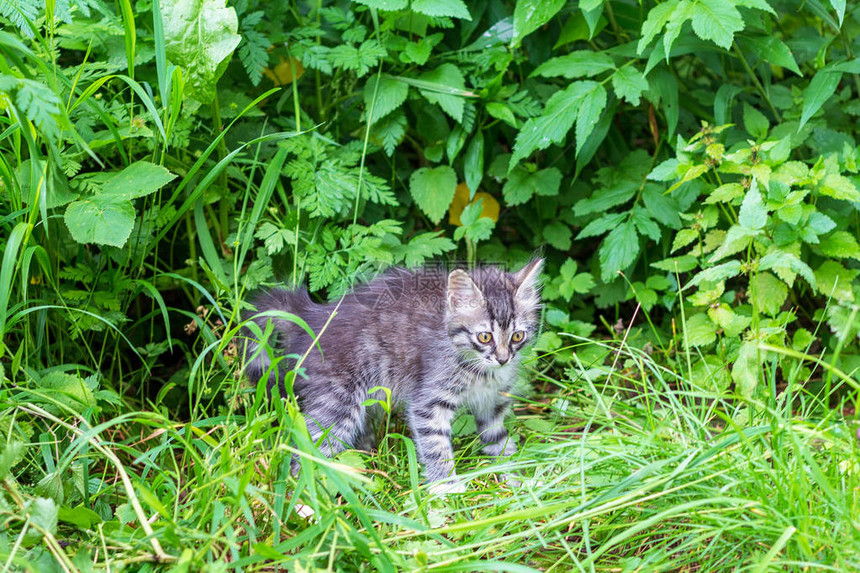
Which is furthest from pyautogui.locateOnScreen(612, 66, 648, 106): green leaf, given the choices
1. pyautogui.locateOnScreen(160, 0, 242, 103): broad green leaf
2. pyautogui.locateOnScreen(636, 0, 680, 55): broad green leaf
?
pyautogui.locateOnScreen(160, 0, 242, 103): broad green leaf

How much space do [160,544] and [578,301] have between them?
2.60 meters

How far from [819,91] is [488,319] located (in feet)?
5.82

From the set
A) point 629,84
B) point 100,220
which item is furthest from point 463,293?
point 100,220

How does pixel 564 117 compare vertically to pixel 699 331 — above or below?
above

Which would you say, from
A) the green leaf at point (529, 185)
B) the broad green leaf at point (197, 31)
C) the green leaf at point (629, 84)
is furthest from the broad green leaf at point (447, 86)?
the broad green leaf at point (197, 31)

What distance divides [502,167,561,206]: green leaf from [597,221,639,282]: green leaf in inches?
16.5

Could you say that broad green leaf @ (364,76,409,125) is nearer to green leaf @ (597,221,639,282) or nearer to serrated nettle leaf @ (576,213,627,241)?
serrated nettle leaf @ (576,213,627,241)

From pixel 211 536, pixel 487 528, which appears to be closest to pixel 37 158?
pixel 211 536

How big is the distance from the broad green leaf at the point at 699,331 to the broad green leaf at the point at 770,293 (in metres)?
0.22

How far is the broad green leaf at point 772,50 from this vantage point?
3520mm

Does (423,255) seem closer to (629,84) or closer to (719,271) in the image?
(629,84)

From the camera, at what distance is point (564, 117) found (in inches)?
145

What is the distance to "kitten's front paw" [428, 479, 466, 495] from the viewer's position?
9.62 feet

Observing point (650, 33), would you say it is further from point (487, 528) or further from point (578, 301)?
point (487, 528)
